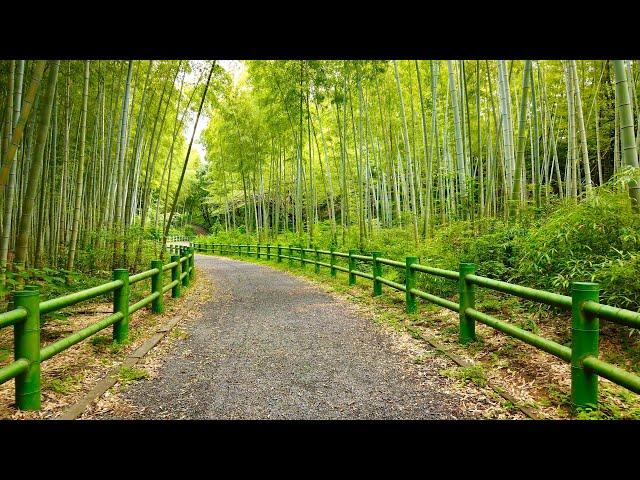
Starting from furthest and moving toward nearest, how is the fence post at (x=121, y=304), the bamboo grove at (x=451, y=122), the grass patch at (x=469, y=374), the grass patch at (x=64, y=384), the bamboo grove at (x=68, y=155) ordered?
the bamboo grove at (x=451, y=122) < the bamboo grove at (x=68, y=155) < the fence post at (x=121, y=304) < the grass patch at (x=469, y=374) < the grass patch at (x=64, y=384)

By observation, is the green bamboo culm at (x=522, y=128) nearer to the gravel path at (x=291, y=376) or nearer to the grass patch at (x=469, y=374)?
the gravel path at (x=291, y=376)

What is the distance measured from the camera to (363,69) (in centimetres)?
Result: 943

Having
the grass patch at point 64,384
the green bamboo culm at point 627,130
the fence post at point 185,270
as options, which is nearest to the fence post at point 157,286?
the grass patch at point 64,384

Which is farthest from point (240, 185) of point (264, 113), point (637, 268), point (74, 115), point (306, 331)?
point (637, 268)

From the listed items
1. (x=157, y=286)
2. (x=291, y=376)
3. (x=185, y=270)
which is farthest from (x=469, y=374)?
(x=185, y=270)

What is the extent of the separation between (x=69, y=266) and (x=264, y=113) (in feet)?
31.1

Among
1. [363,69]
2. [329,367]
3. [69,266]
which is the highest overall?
[363,69]

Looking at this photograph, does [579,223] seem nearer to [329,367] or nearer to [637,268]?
[637,268]

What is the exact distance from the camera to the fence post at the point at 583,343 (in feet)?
7.66

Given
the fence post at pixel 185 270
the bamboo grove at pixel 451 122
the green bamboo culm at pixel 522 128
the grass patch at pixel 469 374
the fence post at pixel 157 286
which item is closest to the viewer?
the grass patch at pixel 469 374

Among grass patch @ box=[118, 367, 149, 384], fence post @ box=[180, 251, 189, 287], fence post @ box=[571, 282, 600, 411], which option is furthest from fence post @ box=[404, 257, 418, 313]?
fence post @ box=[180, 251, 189, 287]

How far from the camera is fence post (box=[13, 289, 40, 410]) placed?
97.0 inches

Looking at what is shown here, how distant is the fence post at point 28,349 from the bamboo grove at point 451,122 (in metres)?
4.45

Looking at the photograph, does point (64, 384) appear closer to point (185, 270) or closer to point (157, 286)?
point (157, 286)
